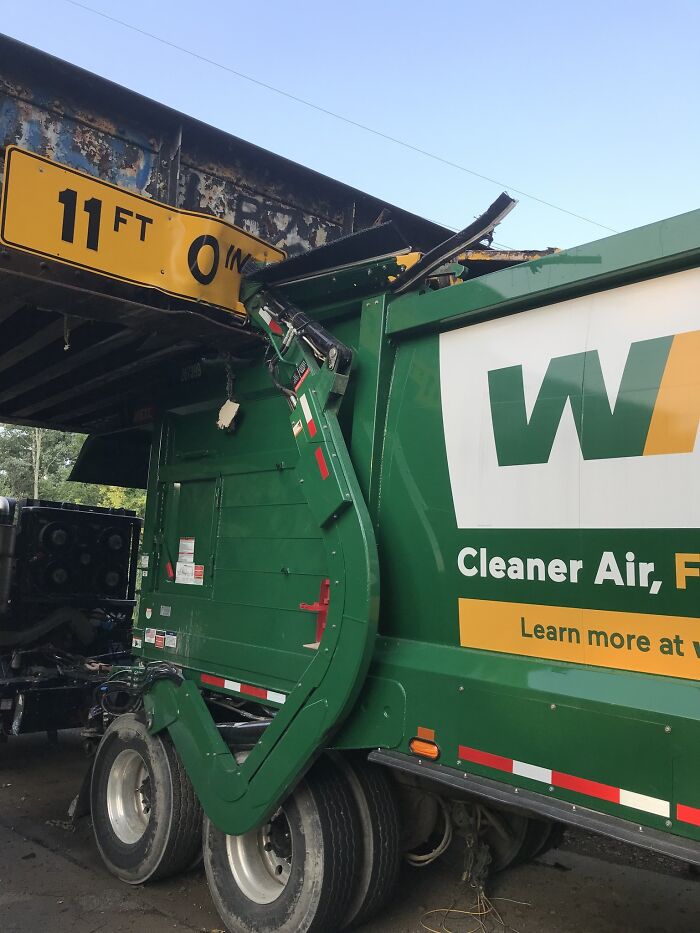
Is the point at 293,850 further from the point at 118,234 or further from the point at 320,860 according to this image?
the point at 118,234

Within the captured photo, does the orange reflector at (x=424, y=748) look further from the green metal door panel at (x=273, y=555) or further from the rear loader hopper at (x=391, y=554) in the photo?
the green metal door panel at (x=273, y=555)

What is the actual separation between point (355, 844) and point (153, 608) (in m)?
1.94

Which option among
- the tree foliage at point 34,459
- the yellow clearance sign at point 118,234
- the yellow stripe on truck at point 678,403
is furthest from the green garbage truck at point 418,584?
the tree foliage at point 34,459

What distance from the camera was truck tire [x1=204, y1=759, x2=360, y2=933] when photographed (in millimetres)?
3143

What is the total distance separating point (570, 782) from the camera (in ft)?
7.61

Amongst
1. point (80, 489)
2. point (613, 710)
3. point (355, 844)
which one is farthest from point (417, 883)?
point (80, 489)

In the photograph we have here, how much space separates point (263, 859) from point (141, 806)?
42.0 inches

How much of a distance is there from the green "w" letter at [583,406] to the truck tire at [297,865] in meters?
1.69

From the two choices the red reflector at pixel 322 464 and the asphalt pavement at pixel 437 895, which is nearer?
the red reflector at pixel 322 464

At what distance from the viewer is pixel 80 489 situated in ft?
111

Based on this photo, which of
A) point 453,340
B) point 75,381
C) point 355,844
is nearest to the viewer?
point 453,340

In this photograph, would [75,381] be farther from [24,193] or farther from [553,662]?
[553,662]

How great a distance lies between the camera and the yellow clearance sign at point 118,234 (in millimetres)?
3016

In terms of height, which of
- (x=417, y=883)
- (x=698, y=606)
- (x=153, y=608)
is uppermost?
(x=698, y=606)
